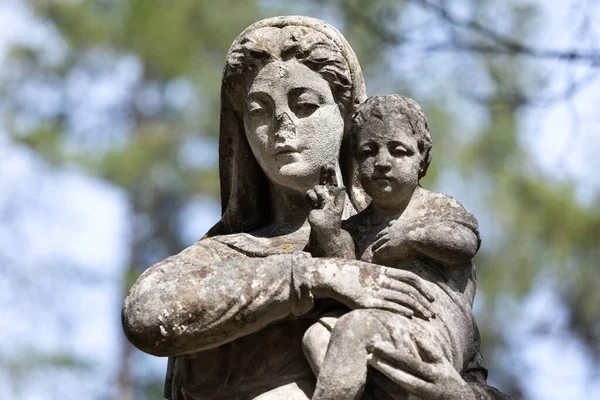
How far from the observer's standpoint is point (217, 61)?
16.6 metres

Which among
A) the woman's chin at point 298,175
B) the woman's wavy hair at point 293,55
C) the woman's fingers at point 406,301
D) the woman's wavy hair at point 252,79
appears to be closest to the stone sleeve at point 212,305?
the woman's fingers at point 406,301

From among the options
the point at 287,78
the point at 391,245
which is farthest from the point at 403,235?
the point at 287,78

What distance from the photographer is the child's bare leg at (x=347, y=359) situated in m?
4.67

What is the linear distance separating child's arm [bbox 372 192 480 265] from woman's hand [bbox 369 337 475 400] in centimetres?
40

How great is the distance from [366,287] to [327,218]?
29 centimetres

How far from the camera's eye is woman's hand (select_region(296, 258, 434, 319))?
4898 mm

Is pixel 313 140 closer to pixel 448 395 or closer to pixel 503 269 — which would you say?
pixel 448 395

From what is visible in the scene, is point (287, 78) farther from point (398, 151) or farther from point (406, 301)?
point (406, 301)

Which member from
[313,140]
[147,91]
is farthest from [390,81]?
[313,140]

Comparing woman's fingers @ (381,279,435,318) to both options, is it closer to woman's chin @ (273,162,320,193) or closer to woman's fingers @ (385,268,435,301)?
woman's fingers @ (385,268,435,301)

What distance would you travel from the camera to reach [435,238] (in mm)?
4973

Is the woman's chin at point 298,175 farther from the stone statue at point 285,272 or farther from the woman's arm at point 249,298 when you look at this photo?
the woman's arm at point 249,298

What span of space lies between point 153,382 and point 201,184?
2.54 metres

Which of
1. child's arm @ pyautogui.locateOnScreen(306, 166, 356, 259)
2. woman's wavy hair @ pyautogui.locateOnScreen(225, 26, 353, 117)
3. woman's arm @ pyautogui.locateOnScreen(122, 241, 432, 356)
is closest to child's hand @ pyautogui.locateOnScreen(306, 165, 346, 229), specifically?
child's arm @ pyautogui.locateOnScreen(306, 166, 356, 259)
